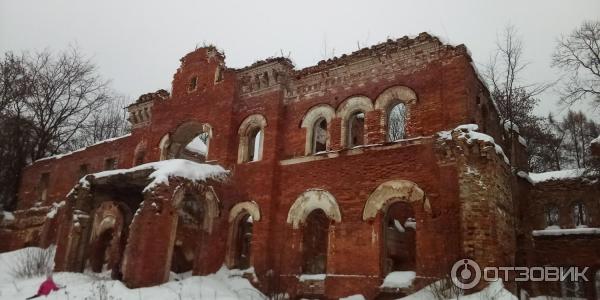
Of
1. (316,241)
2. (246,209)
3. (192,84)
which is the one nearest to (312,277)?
(316,241)

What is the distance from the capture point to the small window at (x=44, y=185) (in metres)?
24.0

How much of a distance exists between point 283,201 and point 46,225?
1248cm

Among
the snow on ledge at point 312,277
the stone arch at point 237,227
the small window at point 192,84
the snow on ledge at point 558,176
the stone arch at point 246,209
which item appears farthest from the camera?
the snow on ledge at point 558,176

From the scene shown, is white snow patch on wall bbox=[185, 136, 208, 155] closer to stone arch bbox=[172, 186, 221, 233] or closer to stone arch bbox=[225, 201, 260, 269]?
stone arch bbox=[172, 186, 221, 233]

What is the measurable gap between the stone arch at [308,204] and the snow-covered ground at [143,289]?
7.43 feet

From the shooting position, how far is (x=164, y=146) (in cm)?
1789

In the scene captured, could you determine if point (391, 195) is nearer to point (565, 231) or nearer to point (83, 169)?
point (565, 231)

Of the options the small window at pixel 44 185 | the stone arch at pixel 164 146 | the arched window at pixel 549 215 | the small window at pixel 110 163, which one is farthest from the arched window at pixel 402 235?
the small window at pixel 44 185

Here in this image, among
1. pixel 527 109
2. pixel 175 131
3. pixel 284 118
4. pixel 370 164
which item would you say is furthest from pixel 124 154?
pixel 527 109

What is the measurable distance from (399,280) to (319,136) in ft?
20.9

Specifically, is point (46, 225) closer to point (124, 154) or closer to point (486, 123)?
point (124, 154)

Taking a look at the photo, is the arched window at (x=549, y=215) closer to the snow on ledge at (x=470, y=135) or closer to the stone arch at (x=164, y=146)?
the snow on ledge at (x=470, y=135)

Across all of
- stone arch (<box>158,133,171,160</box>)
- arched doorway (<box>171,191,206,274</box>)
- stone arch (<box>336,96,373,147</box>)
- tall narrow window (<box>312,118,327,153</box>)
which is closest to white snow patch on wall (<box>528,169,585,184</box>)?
tall narrow window (<box>312,118,327,153</box>)

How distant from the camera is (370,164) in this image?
42.5 feet
